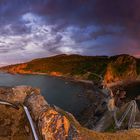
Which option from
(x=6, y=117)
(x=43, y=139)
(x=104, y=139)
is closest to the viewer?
(x=43, y=139)

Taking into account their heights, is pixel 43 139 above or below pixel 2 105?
below

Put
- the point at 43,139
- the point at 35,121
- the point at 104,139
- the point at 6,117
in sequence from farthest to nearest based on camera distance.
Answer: the point at 6,117 < the point at 104,139 < the point at 35,121 < the point at 43,139

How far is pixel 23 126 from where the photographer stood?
13.0 m

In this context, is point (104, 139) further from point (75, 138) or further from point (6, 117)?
point (6, 117)

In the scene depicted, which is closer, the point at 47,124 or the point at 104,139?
the point at 47,124

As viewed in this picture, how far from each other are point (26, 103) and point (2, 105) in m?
1.34

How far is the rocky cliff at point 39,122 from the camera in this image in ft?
34.1

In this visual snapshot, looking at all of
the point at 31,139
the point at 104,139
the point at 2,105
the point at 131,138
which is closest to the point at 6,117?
the point at 2,105

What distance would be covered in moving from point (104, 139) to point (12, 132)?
4.32 meters

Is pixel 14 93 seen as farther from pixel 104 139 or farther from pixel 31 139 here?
pixel 104 139

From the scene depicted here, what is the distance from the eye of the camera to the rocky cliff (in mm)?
10398

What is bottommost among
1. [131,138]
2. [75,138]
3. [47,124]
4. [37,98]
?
[131,138]

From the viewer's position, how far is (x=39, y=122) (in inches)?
421

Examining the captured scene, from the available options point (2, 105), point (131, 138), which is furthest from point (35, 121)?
point (131, 138)
